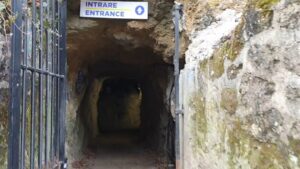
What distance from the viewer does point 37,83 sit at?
365cm

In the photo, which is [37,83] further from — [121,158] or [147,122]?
[147,122]

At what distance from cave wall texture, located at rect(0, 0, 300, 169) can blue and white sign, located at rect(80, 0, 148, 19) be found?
1.27 metres

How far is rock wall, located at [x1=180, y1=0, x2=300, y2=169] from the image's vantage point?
72.4 inches

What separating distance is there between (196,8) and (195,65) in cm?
167

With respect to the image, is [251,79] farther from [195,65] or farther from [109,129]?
[109,129]

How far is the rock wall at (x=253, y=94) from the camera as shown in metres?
1.84

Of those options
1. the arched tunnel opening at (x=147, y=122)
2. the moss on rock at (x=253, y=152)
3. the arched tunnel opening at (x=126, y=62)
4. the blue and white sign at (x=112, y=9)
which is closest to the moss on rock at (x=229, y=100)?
the moss on rock at (x=253, y=152)

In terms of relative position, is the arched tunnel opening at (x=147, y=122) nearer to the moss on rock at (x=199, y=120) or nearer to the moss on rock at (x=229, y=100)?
the moss on rock at (x=199, y=120)

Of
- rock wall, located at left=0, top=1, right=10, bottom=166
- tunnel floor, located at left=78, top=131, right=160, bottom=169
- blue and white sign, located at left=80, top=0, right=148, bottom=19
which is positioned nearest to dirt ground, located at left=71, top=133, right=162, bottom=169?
tunnel floor, located at left=78, top=131, right=160, bottom=169

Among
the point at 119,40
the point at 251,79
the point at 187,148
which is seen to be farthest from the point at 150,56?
the point at 251,79

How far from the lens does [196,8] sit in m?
5.65

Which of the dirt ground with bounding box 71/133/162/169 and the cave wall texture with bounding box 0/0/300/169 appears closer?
the cave wall texture with bounding box 0/0/300/169

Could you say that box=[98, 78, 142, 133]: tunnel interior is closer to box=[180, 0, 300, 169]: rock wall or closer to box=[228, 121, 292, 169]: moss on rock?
box=[180, 0, 300, 169]: rock wall

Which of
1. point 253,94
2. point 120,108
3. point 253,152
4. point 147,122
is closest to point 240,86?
point 253,94
